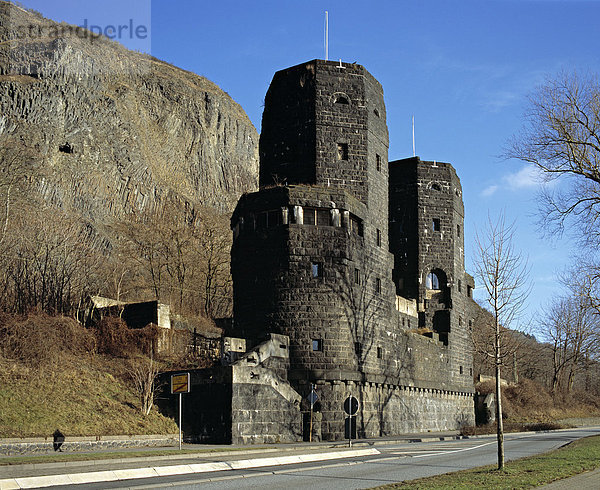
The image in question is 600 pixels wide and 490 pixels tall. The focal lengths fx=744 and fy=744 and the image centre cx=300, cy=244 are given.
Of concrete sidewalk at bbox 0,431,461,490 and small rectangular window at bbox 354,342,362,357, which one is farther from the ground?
small rectangular window at bbox 354,342,362,357

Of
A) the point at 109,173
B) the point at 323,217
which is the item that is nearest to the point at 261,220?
the point at 323,217

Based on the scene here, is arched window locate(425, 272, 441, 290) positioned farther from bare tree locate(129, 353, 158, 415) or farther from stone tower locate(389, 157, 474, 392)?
bare tree locate(129, 353, 158, 415)

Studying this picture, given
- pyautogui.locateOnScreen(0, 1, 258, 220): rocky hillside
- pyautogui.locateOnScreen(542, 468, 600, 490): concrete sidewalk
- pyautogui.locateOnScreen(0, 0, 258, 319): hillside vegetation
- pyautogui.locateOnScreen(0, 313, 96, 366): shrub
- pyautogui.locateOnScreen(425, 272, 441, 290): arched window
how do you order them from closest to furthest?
pyautogui.locateOnScreen(542, 468, 600, 490): concrete sidewalk
pyautogui.locateOnScreen(0, 313, 96, 366): shrub
pyautogui.locateOnScreen(0, 0, 258, 319): hillside vegetation
pyautogui.locateOnScreen(425, 272, 441, 290): arched window
pyautogui.locateOnScreen(0, 1, 258, 220): rocky hillside

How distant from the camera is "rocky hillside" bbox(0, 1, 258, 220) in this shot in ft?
341

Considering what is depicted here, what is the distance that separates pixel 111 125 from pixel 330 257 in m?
85.4

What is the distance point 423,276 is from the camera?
194ft

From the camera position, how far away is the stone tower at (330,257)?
3688 centimetres

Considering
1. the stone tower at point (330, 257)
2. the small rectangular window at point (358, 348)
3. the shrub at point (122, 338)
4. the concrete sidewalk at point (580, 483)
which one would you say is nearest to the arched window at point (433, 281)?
the stone tower at point (330, 257)

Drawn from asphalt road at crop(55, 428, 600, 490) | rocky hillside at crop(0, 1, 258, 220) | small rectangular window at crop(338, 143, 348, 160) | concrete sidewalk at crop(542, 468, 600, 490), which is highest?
rocky hillside at crop(0, 1, 258, 220)

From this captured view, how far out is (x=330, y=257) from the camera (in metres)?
37.9

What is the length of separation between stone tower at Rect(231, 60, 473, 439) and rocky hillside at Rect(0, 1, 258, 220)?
50632 millimetres

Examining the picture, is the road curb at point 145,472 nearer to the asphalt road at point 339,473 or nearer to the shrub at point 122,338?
the asphalt road at point 339,473

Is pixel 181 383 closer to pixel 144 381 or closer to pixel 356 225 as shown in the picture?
pixel 144 381

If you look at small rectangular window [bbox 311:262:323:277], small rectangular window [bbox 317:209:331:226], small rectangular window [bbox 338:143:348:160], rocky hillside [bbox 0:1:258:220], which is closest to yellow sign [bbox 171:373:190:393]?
small rectangular window [bbox 311:262:323:277]
